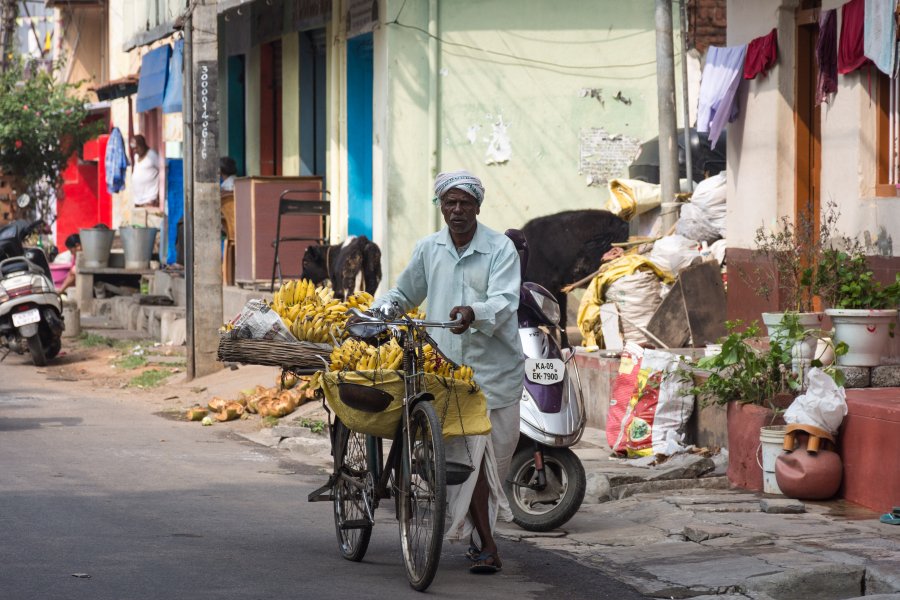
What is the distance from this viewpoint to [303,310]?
277 inches

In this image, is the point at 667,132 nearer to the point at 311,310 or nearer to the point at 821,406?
the point at 821,406

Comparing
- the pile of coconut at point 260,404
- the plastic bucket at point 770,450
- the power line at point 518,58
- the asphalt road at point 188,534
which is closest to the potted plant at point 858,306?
the plastic bucket at point 770,450

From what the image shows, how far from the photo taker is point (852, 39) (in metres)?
9.38

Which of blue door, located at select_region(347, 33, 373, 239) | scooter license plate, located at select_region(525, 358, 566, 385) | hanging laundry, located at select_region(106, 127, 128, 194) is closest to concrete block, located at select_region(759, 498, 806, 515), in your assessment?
scooter license plate, located at select_region(525, 358, 566, 385)

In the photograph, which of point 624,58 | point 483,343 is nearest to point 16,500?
point 483,343

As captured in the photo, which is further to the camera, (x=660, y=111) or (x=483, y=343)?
(x=660, y=111)

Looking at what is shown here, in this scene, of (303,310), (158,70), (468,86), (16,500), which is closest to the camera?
(303,310)

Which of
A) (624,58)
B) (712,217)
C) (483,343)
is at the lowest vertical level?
(483,343)

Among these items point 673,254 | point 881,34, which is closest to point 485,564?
point 881,34

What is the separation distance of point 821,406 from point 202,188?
7.44 m

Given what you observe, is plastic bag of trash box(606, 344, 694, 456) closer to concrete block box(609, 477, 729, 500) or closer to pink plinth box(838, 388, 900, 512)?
concrete block box(609, 477, 729, 500)

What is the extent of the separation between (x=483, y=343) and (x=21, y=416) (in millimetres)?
6663

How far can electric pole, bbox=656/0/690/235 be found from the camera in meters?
13.0

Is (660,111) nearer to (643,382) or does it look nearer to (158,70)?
(643,382)
